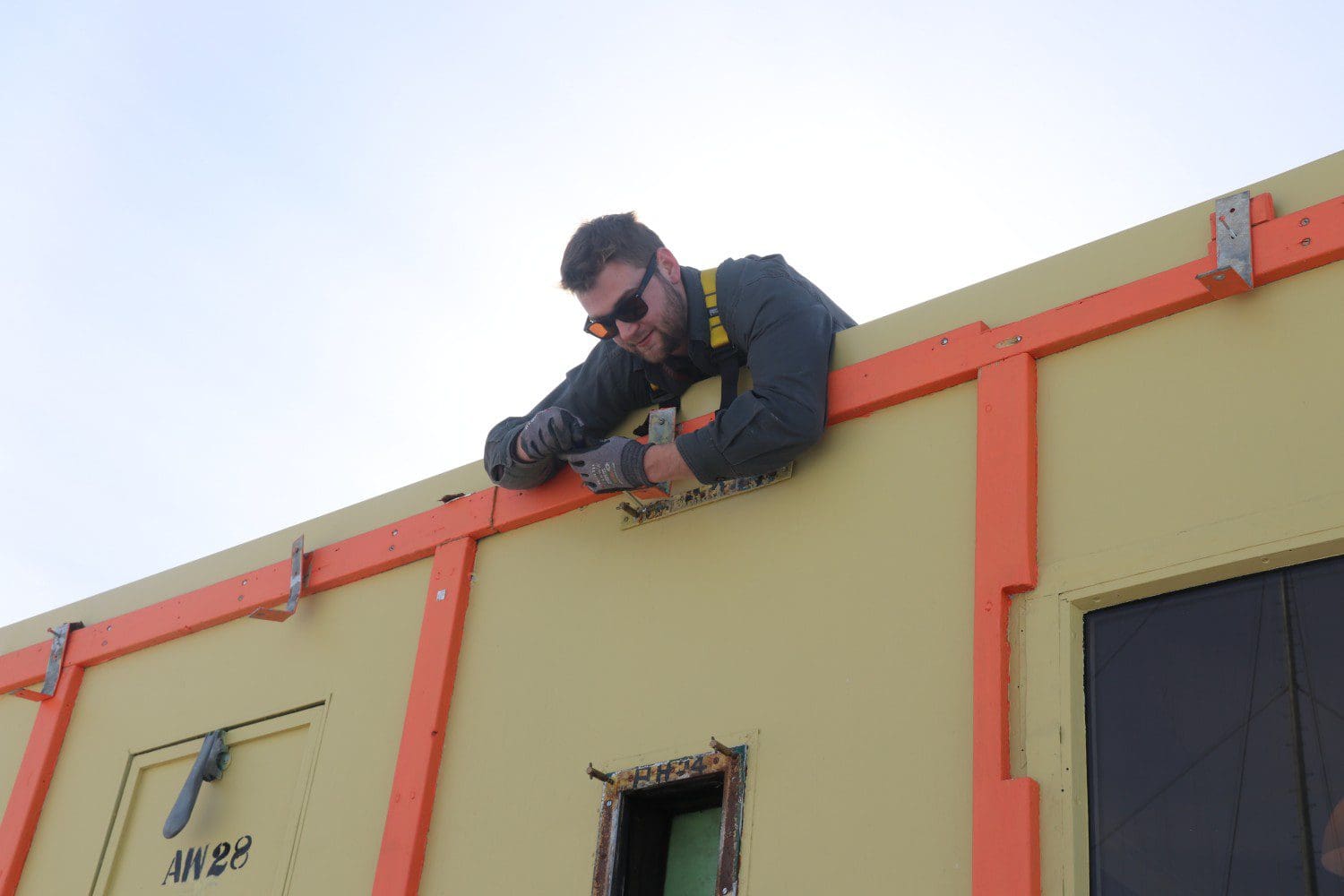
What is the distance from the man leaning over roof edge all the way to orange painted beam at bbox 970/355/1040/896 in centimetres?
63

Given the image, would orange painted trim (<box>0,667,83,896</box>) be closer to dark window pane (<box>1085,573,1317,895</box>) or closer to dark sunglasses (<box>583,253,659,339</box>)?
dark sunglasses (<box>583,253,659,339</box>)

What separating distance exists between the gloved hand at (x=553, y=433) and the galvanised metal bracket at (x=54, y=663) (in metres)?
2.94

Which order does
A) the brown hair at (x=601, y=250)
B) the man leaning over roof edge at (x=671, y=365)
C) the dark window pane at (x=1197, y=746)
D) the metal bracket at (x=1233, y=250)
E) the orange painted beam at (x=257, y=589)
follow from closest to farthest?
the dark window pane at (x=1197, y=746) → the metal bracket at (x=1233, y=250) → the man leaning over roof edge at (x=671, y=365) → the brown hair at (x=601, y=250) → the orange painted beam at (x=257, y=589)

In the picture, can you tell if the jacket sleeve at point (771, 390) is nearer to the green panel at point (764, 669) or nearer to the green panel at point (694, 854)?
the green panel at point (764, 669)

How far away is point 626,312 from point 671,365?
1.01ft

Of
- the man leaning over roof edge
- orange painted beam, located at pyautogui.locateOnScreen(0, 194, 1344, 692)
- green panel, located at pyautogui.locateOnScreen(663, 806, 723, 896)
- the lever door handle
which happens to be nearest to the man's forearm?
the man leaning over roof edge

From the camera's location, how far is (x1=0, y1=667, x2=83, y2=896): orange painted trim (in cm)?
697

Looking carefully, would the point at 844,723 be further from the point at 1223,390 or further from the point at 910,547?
the point at 1223,390

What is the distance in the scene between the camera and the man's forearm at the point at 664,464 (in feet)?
17.8

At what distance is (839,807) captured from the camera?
466cm

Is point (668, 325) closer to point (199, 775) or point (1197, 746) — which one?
point (1197, 746)

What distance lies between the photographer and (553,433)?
585 centimetres

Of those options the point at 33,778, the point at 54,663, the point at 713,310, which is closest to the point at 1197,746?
the point at 713,310

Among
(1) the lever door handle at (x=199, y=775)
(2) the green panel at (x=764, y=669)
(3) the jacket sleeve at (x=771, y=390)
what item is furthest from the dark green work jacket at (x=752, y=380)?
(1) the lever door handle at (x=199, y=775)
